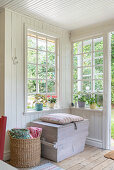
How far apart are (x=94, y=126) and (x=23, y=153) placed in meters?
1.77

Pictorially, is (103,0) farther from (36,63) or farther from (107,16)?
(36,63)

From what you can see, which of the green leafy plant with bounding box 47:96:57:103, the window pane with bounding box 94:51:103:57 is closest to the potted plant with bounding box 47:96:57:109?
the green leafy plant with bounding box 47:96:57:103

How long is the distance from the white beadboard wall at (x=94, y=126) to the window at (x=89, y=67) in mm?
261

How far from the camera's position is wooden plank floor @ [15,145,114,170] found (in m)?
2.88

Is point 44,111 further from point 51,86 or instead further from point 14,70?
point 14,70

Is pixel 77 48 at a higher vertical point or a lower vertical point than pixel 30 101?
higher

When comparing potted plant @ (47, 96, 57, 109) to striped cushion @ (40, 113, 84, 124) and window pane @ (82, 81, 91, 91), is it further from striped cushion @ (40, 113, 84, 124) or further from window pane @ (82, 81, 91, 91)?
window pane @ (82, 81, 91, 91)

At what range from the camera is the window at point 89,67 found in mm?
3984

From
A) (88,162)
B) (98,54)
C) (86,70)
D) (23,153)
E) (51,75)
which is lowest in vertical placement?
(88,162)

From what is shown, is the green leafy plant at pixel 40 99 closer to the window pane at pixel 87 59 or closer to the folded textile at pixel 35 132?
the folded textile at pixel 35 132

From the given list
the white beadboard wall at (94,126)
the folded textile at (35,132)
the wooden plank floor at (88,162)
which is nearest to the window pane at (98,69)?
the white beadboard wall at (94,126)

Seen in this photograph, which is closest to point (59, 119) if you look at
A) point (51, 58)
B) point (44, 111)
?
point (44, 111)

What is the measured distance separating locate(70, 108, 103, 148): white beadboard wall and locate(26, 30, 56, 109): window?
0.92 m

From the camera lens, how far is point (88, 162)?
3074 mm
